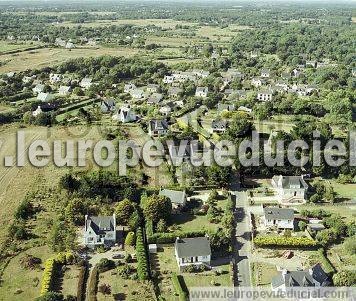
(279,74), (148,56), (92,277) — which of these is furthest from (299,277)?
(148,56)

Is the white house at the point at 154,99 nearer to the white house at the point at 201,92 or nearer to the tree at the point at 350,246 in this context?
the white house at the point at 201,92

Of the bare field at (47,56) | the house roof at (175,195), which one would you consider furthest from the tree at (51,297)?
the bare field at (47,56)

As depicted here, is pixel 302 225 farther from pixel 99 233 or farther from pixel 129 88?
pixel 129 88

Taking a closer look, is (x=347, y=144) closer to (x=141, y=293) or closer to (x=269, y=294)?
(x=269, y=294)

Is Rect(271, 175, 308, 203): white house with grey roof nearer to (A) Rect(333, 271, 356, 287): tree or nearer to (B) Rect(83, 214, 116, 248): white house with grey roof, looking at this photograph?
(A) Rect(333, 271, 356, 287): tree

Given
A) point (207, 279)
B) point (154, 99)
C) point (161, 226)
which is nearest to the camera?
point (207, 279)

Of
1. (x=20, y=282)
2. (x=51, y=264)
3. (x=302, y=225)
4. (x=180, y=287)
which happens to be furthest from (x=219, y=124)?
(x=20, y=282)
